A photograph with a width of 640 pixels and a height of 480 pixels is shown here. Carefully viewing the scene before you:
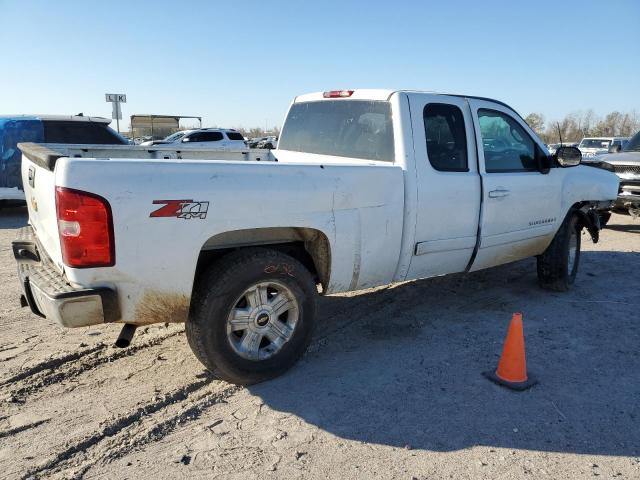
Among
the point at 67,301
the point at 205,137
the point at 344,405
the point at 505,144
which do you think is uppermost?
the point at 205,137

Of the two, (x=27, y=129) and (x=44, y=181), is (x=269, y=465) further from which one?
(x=27, y=129)

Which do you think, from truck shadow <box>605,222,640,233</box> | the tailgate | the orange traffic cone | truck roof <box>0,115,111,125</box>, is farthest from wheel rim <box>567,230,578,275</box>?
truck roof <box>0,115,111,125</box>

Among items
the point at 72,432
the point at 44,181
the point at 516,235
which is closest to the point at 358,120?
the point at 516,235

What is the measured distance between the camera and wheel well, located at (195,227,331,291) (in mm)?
3316

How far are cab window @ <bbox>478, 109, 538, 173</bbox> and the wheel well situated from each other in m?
1.93

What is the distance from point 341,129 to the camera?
467 centimetres

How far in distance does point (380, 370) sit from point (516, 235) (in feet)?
7.12

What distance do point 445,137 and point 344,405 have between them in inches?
96.1

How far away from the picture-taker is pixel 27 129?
9.58 meters

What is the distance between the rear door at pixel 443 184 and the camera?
161 inches

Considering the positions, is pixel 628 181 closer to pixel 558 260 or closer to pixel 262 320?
pixel 558 260

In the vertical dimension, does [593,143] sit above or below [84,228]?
above

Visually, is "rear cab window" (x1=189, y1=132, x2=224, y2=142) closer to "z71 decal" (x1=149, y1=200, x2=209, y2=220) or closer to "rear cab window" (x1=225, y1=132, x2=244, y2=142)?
"rear cab window" (x1=225, y1=132, x2=244, y2=142)

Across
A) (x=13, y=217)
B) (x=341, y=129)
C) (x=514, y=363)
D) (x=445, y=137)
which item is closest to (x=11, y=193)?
(x=13, y=217)
